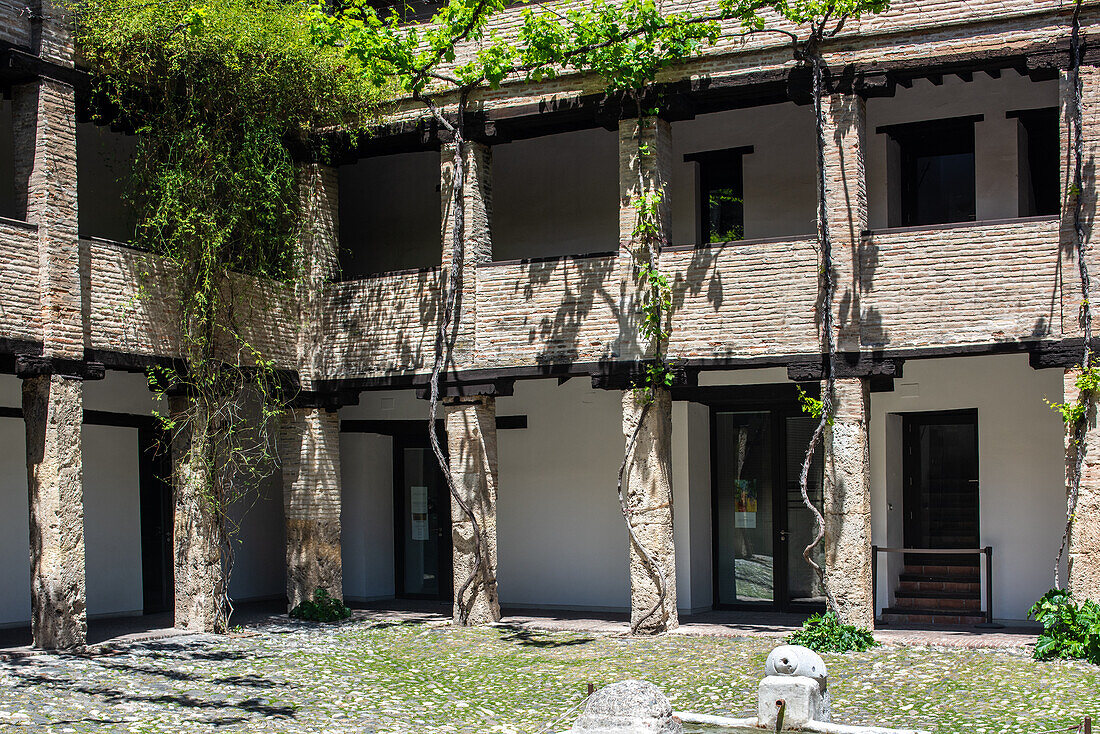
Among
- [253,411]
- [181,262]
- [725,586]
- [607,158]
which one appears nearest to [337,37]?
[181,262]

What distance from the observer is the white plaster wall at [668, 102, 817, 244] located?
16.2 m

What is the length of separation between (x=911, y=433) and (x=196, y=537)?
870 cm

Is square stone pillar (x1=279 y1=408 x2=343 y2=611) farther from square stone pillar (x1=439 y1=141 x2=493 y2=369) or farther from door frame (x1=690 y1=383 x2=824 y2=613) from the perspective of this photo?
door frame (x1=690 y1=383 x2=824 y2=613)

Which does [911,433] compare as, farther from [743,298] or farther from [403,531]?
[403,531]

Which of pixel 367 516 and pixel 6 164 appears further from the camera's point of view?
pixel 367 516

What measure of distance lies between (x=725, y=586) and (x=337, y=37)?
8382 mm

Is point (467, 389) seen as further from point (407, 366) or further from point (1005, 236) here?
point (1005, 236)

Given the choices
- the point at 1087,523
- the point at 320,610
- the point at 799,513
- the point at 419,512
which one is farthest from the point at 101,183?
the point at 1087,523

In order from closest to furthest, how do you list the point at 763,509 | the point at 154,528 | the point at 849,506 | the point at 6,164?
1. the point at 849,506
2. the point at 6,164
3. the point at 763,509
4. the point at 154,528

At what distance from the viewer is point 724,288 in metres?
14.6

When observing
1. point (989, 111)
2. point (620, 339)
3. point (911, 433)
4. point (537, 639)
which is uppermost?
point (989, 111)

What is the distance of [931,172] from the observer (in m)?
15.9

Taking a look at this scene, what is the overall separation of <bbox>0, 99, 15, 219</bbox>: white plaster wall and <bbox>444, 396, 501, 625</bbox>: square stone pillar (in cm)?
569

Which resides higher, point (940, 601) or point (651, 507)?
point (651, 507)
